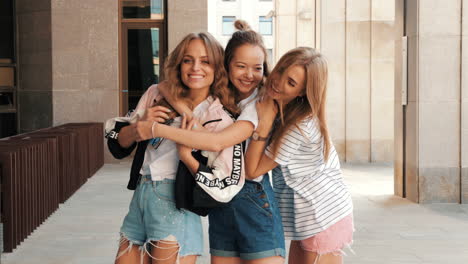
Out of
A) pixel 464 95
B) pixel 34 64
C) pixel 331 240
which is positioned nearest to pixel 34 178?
pixel 331 240

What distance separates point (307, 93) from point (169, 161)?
76 centimetres

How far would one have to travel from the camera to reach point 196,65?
327cm

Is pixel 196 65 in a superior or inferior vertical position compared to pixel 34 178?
superior

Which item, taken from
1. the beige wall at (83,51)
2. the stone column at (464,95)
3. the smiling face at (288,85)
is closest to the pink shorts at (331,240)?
the smiling face at (288,85)

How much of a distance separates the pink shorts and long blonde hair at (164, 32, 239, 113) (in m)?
0.77

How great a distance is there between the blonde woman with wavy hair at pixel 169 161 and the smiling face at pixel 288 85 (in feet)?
0.76

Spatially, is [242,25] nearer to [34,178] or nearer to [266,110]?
[266,110]

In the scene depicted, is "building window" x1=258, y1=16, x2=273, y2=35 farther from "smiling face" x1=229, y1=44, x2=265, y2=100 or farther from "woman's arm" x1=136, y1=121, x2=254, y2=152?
"woman's arm" x1=136, y1=121, x2=254, y2=152

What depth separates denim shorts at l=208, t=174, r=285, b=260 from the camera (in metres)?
3.20

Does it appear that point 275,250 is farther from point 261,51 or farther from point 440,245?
point 440,245

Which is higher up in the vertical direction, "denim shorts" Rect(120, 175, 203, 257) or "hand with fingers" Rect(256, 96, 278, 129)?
"hand with fingers" Rect(256, 96, 278, 129)

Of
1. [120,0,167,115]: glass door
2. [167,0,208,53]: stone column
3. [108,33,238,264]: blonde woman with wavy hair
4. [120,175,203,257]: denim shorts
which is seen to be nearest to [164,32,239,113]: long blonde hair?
[108,33,238,264]: blonde woman with wavy hair

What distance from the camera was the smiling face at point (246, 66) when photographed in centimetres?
336

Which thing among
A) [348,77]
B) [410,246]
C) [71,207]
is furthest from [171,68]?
[348,77]
